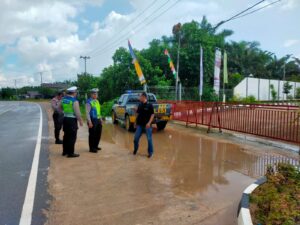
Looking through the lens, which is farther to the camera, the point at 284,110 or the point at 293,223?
the point at 284,110

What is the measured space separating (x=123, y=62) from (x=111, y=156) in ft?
69.9

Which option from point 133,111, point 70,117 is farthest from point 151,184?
point 133,111

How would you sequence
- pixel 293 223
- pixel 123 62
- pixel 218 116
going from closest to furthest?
1. pixel 293 223
2. pixel 218 116
3. pixel 123 62

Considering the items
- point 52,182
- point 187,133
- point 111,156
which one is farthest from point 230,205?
point 187,133

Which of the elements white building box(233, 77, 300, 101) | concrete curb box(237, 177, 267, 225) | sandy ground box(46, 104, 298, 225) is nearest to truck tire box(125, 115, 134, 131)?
sandy ground box(46, 104, 298, 225)

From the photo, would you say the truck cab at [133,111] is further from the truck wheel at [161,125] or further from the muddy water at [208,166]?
the muddy water at [208,166]

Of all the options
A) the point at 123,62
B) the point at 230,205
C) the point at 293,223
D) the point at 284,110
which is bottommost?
the point at 230,205

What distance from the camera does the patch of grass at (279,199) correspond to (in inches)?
143

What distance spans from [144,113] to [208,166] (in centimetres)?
223

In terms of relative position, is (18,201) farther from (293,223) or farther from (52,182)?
(293,223)

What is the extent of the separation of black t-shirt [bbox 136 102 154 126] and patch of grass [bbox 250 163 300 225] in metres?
3.89

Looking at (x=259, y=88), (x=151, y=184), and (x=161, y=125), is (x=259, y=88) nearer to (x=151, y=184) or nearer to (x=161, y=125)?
(x=161, y=125)

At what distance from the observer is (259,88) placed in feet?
141

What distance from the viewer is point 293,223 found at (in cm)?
348
